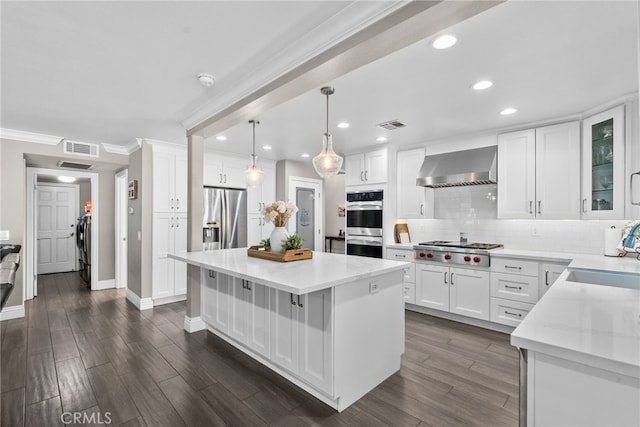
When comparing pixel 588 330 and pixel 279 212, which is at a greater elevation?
pixel 279 212

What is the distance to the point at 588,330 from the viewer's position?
108 cm

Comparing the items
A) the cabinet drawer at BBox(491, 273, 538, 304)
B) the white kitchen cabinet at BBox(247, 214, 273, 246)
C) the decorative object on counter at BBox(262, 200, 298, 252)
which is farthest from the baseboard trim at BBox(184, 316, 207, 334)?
the cabinet drawer at BBox(491, 273, 538, 304)

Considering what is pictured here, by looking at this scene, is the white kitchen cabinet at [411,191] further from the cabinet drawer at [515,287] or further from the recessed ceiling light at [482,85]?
the recessed ceiling light at [482,85]

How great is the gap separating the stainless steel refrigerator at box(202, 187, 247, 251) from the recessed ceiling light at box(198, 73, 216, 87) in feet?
8.50

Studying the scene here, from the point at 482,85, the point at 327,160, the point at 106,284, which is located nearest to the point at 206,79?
the point at 327,160

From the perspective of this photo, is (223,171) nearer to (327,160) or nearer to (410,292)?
(327,160)

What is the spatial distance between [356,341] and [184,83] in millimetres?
2442

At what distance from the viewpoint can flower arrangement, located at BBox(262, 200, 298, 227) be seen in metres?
2.88

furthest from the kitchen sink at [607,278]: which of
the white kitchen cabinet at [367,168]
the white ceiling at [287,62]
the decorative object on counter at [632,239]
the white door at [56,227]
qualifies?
the white door at [56,227]

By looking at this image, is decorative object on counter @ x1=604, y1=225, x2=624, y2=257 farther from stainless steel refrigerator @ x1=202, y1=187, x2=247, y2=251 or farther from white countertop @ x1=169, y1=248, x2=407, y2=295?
stainless steel refrigerator @ x1=202, y1=187, x2=247, y2=251

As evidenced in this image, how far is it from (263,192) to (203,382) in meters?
3.73

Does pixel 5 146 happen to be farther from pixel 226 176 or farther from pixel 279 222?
pixel 279 222

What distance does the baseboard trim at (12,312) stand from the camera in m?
3.74

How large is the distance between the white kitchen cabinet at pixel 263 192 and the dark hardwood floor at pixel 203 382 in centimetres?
249
